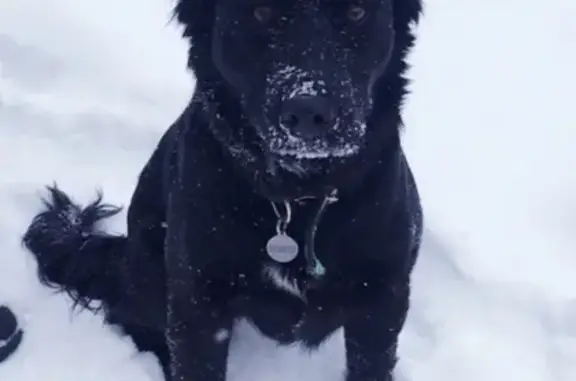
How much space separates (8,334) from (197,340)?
2.57ft

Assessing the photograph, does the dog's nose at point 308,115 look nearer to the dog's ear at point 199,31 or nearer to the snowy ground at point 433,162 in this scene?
the dog's ear at point 199,31

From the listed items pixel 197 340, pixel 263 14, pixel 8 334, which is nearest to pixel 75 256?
pixel 8 334

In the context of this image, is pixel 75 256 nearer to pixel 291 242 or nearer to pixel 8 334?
pixel 8 334

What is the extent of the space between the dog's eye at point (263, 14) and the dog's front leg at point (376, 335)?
0.75 metres

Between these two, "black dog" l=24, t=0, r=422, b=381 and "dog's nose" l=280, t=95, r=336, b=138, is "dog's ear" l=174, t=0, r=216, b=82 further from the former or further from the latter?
"dog's nose" l=280, t=95, r=336, b=138

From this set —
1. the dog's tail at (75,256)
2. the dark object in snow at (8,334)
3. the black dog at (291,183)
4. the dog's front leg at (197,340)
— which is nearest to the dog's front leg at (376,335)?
the black dog at (291,183)

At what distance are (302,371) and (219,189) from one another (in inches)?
34.2

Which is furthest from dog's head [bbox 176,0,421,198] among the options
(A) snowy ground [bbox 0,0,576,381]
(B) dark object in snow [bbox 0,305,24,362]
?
(B) dark object in snow [bbox 0,305,24,362]

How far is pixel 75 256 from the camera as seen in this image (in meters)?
3.27

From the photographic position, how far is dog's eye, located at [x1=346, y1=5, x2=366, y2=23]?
2309 mm

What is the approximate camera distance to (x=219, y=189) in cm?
251

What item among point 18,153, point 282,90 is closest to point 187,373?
point 282,90

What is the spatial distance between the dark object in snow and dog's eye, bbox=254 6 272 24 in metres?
1.42

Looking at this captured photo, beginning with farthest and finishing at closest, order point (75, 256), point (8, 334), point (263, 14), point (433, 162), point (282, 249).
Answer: point (433, 162), point (75, 256), point (8, 334), point (282, 249), point (263, 14)
